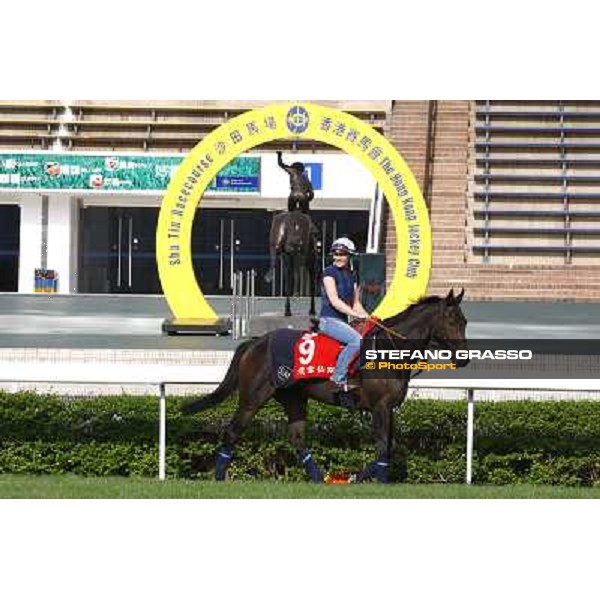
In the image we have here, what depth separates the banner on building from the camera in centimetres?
2631

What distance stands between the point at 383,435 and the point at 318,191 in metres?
18.5

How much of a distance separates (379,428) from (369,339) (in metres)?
0.68

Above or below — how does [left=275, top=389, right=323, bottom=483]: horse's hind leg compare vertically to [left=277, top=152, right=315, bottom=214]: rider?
below

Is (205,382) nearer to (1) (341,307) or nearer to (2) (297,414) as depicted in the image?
(2) (297,414)

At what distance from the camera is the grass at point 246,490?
9.23m

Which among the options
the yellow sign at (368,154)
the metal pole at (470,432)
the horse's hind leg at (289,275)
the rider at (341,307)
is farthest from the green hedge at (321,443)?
the horse's hind leg at (289,275)

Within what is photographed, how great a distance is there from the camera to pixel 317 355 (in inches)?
388

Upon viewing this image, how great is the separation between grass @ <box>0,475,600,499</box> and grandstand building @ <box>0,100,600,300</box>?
12949mm

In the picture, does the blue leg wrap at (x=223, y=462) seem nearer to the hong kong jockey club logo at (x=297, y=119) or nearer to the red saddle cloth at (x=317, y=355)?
the red saddle cloth at (x=317, y=355)

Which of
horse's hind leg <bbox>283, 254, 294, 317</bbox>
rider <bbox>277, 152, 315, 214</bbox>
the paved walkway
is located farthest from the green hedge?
horse's hind leg <bbox>283, 254, 294, 317</bbox>

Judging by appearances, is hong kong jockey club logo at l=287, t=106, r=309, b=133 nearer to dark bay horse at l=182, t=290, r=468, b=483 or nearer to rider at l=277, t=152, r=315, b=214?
rider at l=277, t=152, r=315, b=214

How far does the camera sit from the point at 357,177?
1099 inches
